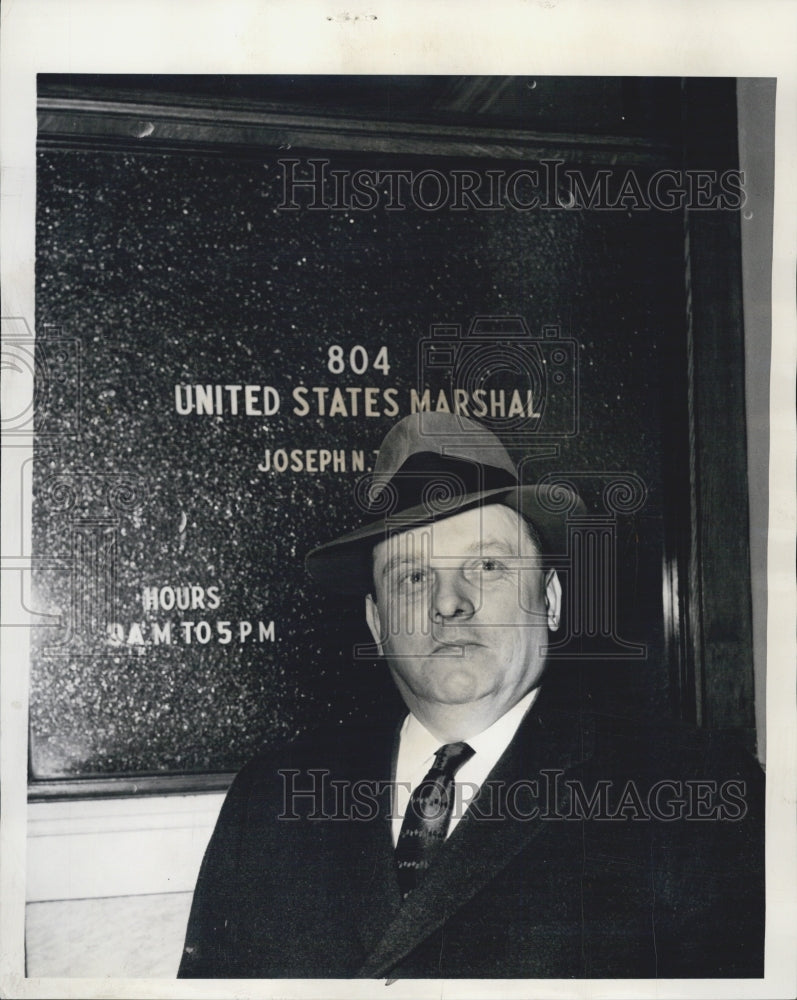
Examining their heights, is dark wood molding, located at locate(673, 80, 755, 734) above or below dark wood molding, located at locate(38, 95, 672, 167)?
below

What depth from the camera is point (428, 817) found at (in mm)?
1186

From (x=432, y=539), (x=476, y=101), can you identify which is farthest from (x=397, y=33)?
(x=432, y=539)

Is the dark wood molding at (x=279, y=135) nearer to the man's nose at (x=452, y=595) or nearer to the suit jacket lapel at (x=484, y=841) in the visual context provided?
the man's nose at (x=452, y=595)

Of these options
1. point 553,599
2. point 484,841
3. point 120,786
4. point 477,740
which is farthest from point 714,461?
point 120,786

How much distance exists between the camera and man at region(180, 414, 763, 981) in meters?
1.18

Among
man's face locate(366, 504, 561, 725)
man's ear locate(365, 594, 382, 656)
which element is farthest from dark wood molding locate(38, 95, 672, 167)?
man's ear locate(365, 594, 382, 656)

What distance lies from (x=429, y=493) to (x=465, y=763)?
36 cm

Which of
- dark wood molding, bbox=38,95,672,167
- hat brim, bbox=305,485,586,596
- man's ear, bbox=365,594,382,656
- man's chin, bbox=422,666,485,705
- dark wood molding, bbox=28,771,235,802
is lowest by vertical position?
dark wood molding, bbox=28,771,235,802

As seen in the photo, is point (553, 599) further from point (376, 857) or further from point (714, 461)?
point (376, 857)

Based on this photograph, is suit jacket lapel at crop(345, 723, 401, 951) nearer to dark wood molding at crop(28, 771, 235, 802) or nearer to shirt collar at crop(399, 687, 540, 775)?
shirt collar at crop(399, 687, 540, 775)

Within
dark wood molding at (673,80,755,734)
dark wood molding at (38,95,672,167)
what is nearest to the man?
dark wood molding at (673,80,755,734)

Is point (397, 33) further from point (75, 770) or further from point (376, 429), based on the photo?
point (75, 770)

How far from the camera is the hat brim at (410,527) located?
1.19 meters

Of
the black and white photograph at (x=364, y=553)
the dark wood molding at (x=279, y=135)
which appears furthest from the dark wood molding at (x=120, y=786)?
the dark wood molding at (x=279, y=135)
